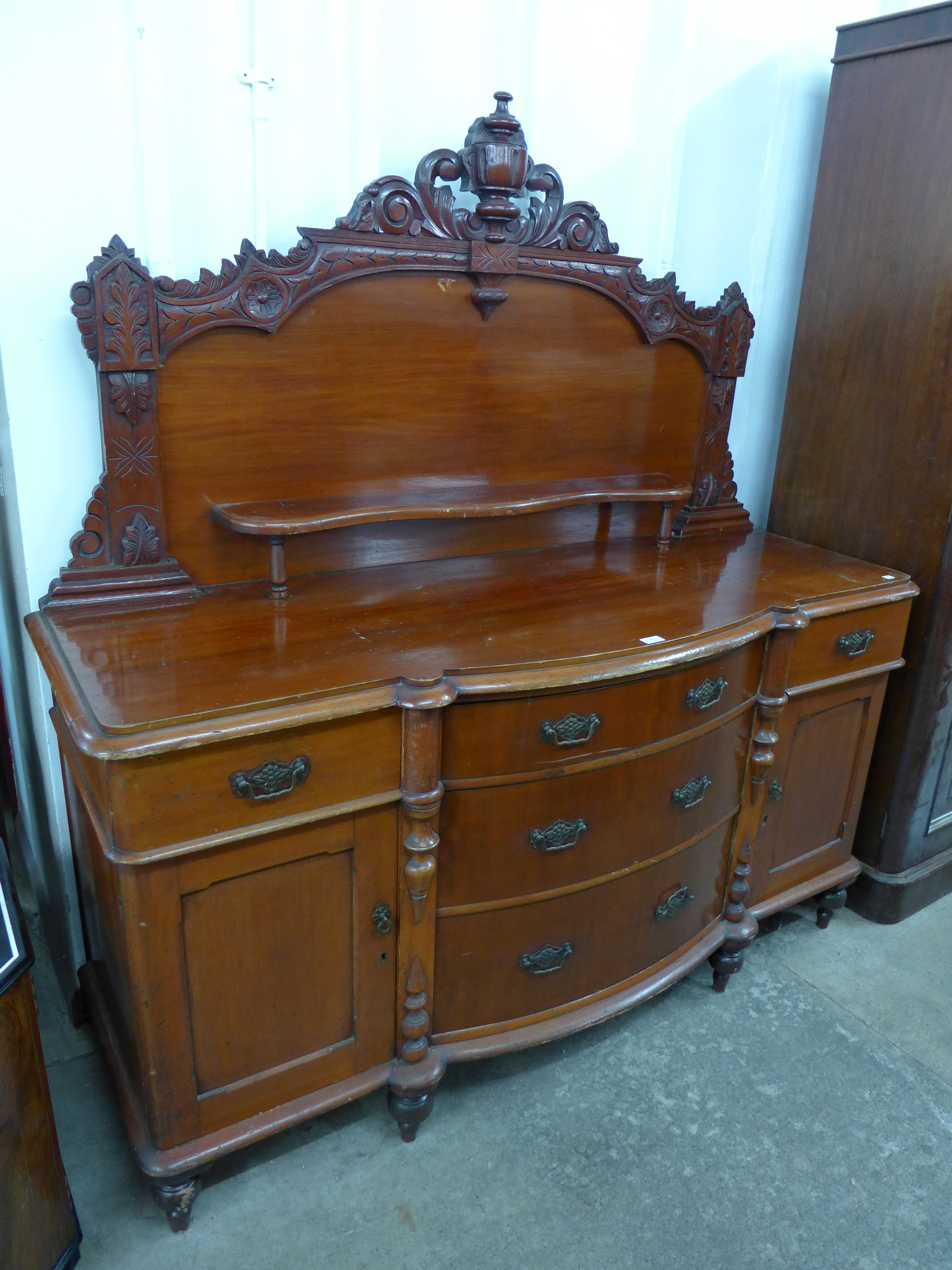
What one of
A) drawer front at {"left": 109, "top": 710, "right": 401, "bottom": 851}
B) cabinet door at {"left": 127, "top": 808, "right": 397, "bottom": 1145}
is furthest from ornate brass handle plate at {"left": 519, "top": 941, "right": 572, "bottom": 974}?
drawer front at {"left": 109, "top": 710, "right": 401, "bottom": 851}

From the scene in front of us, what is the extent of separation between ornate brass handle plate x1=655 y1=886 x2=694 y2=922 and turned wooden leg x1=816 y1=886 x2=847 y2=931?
685 mm

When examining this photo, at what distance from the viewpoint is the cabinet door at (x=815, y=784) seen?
7.59ft

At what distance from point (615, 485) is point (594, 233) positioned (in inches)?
23.9

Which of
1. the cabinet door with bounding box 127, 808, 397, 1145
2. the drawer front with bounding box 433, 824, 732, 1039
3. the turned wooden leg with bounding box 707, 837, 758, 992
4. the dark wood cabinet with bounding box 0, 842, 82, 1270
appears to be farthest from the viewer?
the turned wooden leg with bounding box 707, 837, 758, 992

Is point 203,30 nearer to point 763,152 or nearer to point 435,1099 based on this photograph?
point 763,152

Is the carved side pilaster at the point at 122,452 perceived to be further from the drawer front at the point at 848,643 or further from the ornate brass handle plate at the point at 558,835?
the drawer front at the point at 848,643

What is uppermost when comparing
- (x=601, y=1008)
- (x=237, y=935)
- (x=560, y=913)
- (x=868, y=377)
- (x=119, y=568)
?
(x=868, y=377)

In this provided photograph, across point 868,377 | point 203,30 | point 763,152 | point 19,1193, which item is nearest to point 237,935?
point 19,1193

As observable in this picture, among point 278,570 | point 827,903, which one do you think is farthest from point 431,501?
point 827,903

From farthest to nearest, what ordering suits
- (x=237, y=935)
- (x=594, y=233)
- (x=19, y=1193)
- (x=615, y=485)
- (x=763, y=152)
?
(x=763, y=152)
(x=615, y=485)
(x=594, y=233)
(x=237, y=935)
(x=19, y=1193)

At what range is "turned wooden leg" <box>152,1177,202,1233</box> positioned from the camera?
5.45 ft

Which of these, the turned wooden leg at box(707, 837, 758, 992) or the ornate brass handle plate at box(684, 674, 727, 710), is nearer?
the ornate brass handle plate at box(684, 674, 727, 710)

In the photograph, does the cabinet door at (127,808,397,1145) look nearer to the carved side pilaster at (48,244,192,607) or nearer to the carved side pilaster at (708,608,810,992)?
the carved side pilaster at (48,244,192,607)

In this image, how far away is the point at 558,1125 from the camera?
1975 mm
